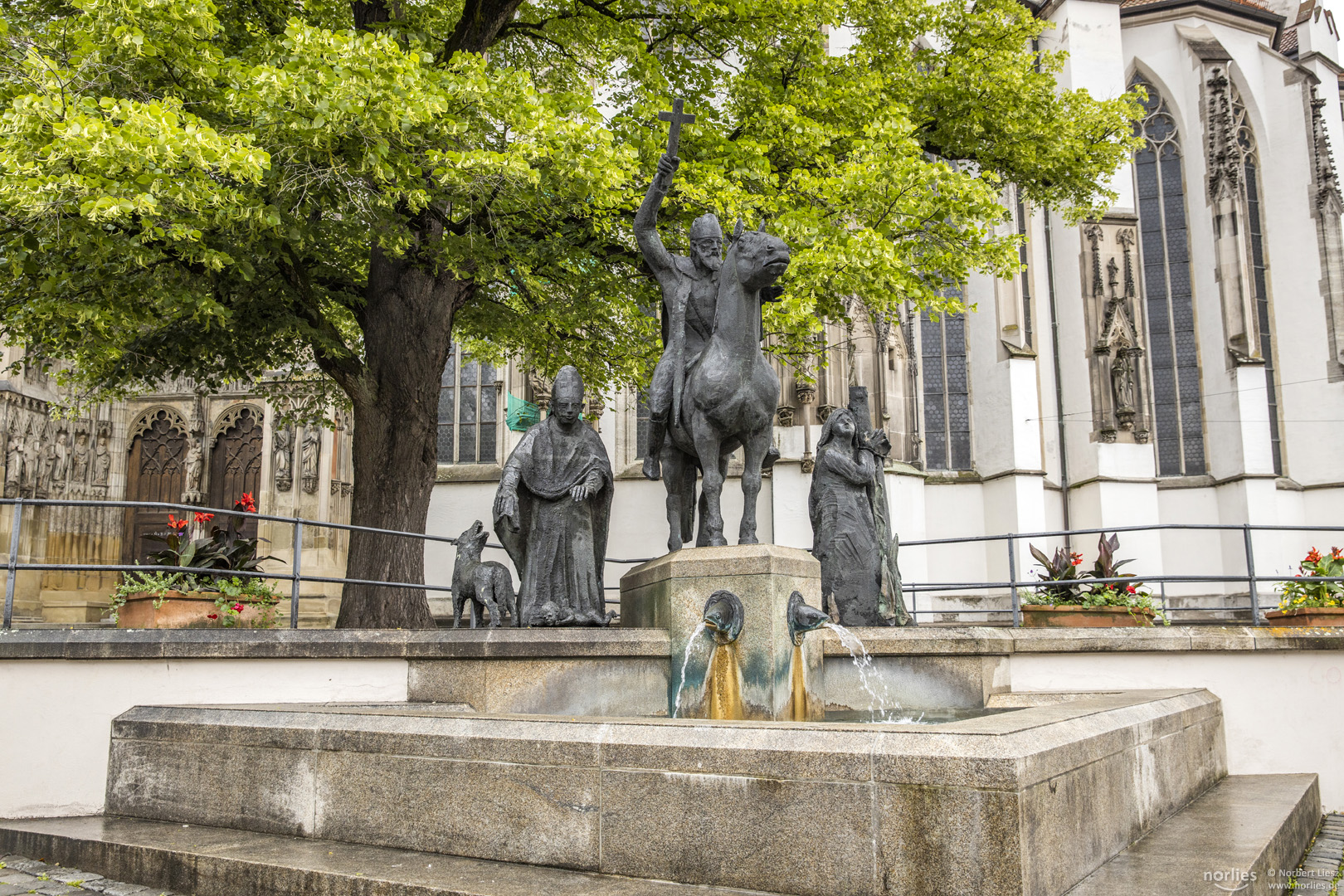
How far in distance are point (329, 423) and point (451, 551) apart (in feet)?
20.1

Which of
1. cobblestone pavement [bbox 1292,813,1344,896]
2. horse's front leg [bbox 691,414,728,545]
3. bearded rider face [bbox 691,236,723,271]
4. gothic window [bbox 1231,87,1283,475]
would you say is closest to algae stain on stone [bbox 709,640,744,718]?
horse's front leg [bbox 691,414,728,545]

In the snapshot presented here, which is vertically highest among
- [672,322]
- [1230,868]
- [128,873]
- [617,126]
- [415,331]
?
[617,126]

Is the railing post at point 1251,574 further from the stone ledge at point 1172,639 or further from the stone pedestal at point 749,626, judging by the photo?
the stone pedestal at point 749,626

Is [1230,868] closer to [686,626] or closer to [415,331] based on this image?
[686,626]

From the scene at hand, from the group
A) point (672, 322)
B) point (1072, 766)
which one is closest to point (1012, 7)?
point (672, 322)

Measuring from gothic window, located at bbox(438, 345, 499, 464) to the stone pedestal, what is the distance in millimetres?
14991

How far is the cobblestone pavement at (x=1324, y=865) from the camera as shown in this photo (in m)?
3.82

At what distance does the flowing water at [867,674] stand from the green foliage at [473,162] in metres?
4.60

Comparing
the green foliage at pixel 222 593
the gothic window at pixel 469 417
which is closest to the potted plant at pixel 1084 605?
the green foliage at pixel 222 593

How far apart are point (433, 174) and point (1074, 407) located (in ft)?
54.4

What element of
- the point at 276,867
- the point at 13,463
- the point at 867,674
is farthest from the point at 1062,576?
the point at 13,463

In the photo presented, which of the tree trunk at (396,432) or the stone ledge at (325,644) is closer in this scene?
the stone ledge at (325,644)

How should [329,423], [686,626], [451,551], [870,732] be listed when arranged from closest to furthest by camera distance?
[870,732] < [686,626] < [329,423] < [451,551]

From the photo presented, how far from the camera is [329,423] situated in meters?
13.0
